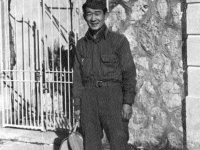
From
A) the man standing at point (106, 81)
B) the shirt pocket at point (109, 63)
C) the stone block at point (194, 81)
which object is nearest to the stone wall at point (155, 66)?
the stone block at point (194, 81)

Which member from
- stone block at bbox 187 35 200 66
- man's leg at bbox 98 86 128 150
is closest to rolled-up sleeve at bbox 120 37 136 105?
man's leg at bbox 98 86 128 150

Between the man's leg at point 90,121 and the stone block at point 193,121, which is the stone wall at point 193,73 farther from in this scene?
the man's leg at point 90,121

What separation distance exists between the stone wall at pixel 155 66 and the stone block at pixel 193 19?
0.19 m

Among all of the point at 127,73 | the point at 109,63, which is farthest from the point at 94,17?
the point at 127,73

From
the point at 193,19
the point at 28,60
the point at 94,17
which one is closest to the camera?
the point at 94,17

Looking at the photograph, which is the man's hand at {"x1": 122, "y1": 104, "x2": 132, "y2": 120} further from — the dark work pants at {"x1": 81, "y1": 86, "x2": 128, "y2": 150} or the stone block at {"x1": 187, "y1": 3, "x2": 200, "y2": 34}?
the stone block at {"x1": 187, "y1": 3, "x2": 200, "y2": 34}

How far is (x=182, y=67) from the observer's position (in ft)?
16.4

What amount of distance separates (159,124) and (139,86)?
0.61m

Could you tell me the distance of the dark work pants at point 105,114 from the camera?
3.94 meters

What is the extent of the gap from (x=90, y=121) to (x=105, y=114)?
0.20 meters

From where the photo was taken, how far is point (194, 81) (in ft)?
15.8

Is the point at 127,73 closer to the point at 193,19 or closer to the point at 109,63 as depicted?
the point at 109,63

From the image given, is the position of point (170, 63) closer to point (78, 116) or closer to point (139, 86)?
point (139, 86)

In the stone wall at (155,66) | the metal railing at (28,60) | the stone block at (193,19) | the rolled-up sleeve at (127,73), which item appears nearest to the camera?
the rolled-up sleeve at (127,73)
